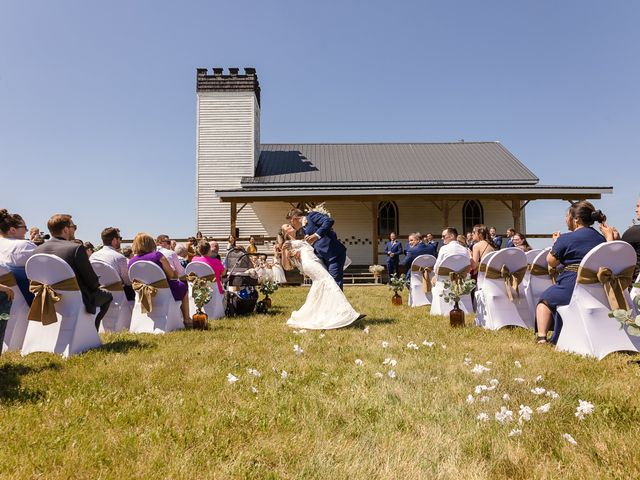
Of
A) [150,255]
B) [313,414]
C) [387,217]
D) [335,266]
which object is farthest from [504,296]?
[387,217]

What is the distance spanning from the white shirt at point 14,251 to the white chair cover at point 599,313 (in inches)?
266

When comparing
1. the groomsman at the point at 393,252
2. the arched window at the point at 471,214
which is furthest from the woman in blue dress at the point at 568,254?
the arched window at the point at 471,214

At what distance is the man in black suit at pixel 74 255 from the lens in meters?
5.48

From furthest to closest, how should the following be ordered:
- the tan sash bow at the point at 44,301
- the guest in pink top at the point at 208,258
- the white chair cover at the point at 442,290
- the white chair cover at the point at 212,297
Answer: the guest in pink top at the point at 208,258 → the white chair cover at the point at 212,297 → the white chair cover at the point at 442,290 → the tan sash bow at the point at 44,301

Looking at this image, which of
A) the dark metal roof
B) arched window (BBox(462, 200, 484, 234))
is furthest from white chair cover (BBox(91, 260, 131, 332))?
arched window (BBox(462, 200, 484, 234))

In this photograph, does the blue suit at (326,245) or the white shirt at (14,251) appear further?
the blue suit at (326,245)

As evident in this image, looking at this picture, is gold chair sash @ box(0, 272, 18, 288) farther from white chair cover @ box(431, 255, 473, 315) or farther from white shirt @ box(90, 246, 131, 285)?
white chair cover @ box(431, 255, 473, 315)

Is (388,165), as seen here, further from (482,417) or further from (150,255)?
(482,417)

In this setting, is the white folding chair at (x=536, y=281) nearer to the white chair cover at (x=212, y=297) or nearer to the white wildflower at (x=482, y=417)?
the white wildflower at (x=482, y=417)

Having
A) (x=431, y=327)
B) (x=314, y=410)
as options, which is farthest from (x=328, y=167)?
(x=314, y=410)

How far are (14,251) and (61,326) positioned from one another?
3.98 feet

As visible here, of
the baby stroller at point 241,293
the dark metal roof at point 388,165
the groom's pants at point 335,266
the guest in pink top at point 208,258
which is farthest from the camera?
the dark metal roof at point 388,165

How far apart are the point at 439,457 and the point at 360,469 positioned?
50 centimetres

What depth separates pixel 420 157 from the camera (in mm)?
27859
